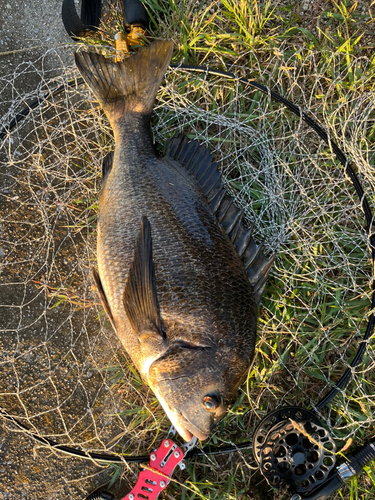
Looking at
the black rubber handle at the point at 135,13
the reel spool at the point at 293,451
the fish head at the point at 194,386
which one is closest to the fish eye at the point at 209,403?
the fish head at the point at 194,386

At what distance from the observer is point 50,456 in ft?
9.23

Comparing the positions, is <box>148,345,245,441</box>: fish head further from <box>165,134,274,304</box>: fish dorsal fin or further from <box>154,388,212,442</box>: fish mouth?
<box>165,134,274,304</box>: fish dorsal fin

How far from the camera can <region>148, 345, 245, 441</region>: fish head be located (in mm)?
1962

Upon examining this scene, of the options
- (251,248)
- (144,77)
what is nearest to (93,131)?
(144,77)

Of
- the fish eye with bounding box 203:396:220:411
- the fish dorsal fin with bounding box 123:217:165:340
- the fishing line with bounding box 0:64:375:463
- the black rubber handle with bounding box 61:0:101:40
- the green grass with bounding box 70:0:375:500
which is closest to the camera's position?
the fish eye with bounding box 203:396:220:411

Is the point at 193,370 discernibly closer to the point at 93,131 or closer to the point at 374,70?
the point at 93,131

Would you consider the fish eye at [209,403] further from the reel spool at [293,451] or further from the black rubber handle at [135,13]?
the black rubber handle at [135,13]

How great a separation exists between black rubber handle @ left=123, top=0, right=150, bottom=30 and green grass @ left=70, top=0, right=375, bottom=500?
0.10m

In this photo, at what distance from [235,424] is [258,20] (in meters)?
2.98

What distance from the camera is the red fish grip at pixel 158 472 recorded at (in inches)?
97.1

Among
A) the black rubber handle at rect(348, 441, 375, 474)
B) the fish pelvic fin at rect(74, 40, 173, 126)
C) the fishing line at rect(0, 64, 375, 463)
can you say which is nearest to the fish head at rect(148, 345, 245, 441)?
the fishing line at rect(0, 64, 375, 463)

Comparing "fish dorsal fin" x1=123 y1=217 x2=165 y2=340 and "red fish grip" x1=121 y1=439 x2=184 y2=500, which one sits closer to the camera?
"fish dorsal fin" x1=123 y1=217 x2=165 y2=340

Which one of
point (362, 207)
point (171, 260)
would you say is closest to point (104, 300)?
point (171, 260)

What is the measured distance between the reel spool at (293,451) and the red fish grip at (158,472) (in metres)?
0.56
